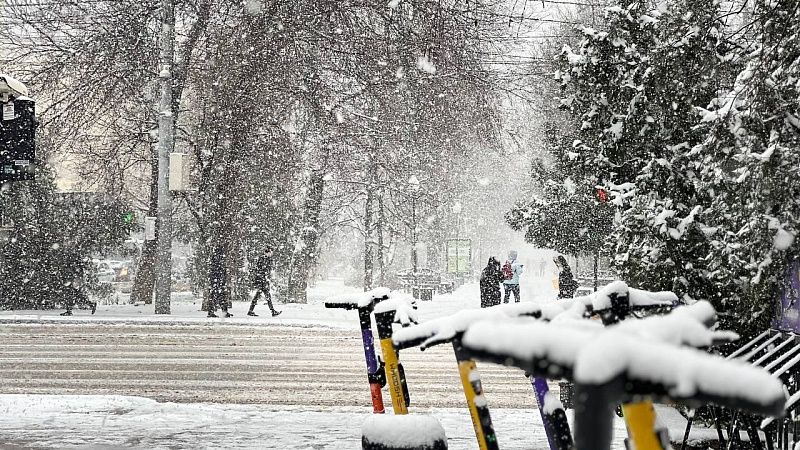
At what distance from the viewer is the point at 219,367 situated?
14000mm

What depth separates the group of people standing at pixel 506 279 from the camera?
2475 centimetres

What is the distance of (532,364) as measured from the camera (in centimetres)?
134

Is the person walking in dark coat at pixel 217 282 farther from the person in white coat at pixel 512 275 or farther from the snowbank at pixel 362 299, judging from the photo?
the snowbank at pixel 362 299

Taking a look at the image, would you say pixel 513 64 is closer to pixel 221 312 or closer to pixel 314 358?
pixel 221 312

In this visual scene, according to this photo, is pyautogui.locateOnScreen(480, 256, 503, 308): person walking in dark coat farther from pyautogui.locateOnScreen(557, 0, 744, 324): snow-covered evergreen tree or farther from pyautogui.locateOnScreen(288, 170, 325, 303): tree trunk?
pyautogui.locateOnScreen(557, 0, 744, 324): snow-covered evergreen tree

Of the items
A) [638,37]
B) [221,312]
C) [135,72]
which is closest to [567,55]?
[638,37]

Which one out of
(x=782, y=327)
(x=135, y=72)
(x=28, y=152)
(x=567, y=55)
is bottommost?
(x=782, y=327)

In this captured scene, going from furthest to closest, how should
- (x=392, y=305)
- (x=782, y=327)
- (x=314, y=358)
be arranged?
1. (x=314, y=358)
2. (x=782, y=327)
3. (x=392, y=305)

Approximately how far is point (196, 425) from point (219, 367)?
17.5 ft

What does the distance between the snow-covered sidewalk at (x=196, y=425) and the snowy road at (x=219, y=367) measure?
112cm

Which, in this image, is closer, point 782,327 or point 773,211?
point 773,211

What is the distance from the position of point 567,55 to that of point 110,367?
8237 mm

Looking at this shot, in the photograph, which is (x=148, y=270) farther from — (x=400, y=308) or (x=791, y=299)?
(x=400, y=308)

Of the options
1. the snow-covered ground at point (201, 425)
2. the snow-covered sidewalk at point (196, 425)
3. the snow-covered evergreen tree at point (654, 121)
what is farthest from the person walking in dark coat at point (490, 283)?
the snow-covered evergreen tree at point (654, 121)
